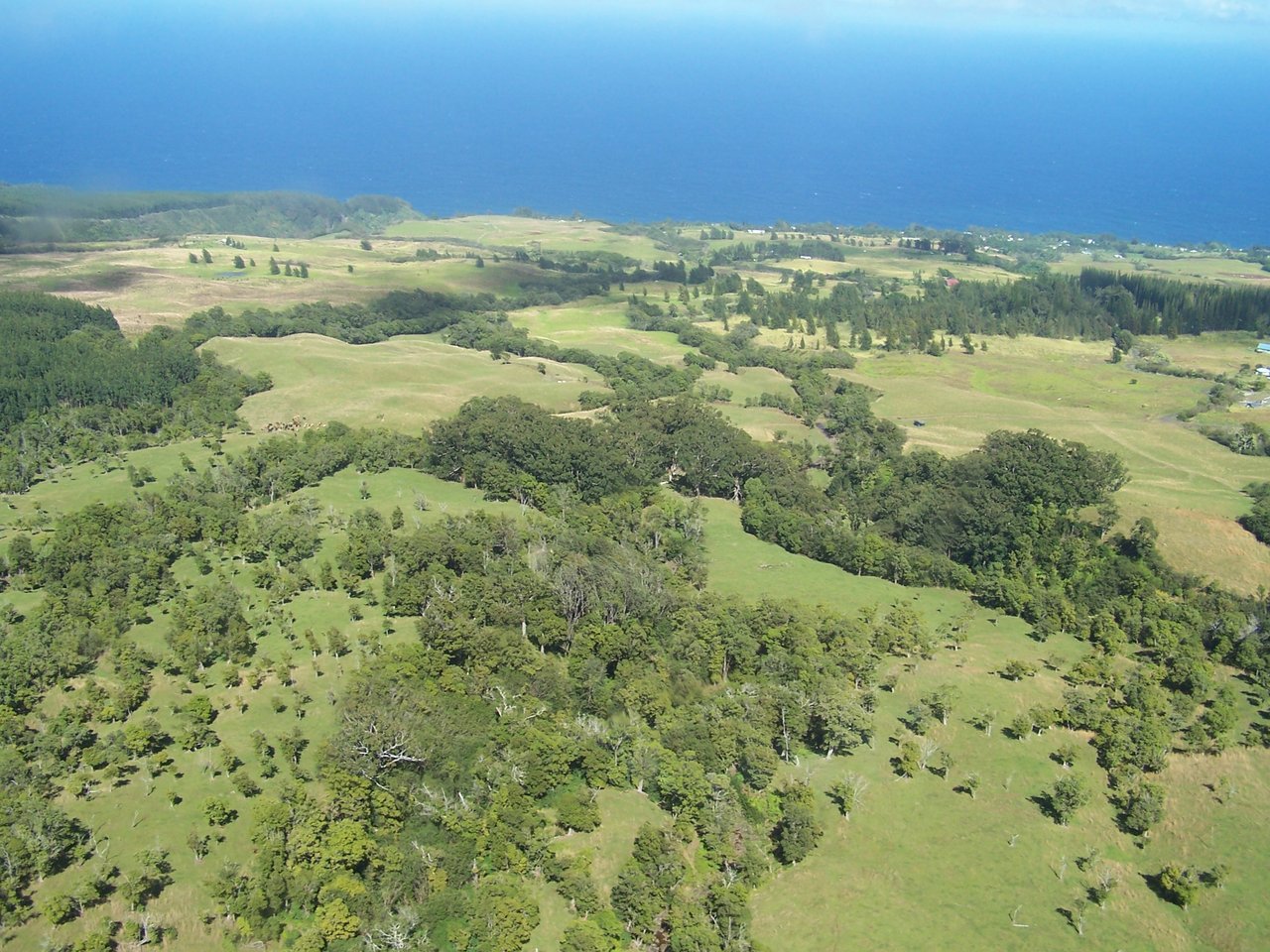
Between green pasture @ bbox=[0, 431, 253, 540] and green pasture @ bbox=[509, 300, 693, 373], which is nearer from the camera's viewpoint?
green pasture @ bbox=[0, 431, 253, 540]

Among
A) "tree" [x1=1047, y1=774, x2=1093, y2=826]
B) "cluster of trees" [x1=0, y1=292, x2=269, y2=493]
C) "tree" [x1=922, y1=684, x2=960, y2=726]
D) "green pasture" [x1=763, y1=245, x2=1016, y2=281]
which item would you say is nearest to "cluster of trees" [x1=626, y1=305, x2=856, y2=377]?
"green pasture" [x1=763, y1=245, x2=1016, y2=281]

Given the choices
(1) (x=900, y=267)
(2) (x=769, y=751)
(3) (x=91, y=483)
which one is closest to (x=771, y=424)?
(2) (x=769, y=751)

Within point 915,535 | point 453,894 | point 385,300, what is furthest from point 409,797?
point 385,300

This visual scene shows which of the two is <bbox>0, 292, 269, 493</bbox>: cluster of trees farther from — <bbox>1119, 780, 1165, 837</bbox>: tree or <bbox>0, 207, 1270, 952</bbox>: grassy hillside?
<bbox>1119, 780, 1165, 837</bbox>: tree

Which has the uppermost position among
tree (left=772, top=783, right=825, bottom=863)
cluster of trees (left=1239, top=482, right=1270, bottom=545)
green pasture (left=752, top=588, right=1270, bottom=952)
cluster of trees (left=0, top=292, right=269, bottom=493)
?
cluster of trees (left=0, top=292, right=269, bottom=493)

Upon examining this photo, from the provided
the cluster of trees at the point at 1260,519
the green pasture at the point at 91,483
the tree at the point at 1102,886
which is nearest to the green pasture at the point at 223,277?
the green pasture at the point at 91,483

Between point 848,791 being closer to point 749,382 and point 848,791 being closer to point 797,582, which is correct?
point 797,582

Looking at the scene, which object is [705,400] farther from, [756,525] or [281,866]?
[281,866]

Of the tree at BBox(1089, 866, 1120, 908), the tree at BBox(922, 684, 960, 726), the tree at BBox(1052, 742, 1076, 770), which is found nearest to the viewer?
the tree at BBox(1089, 866, 1120, 908)
